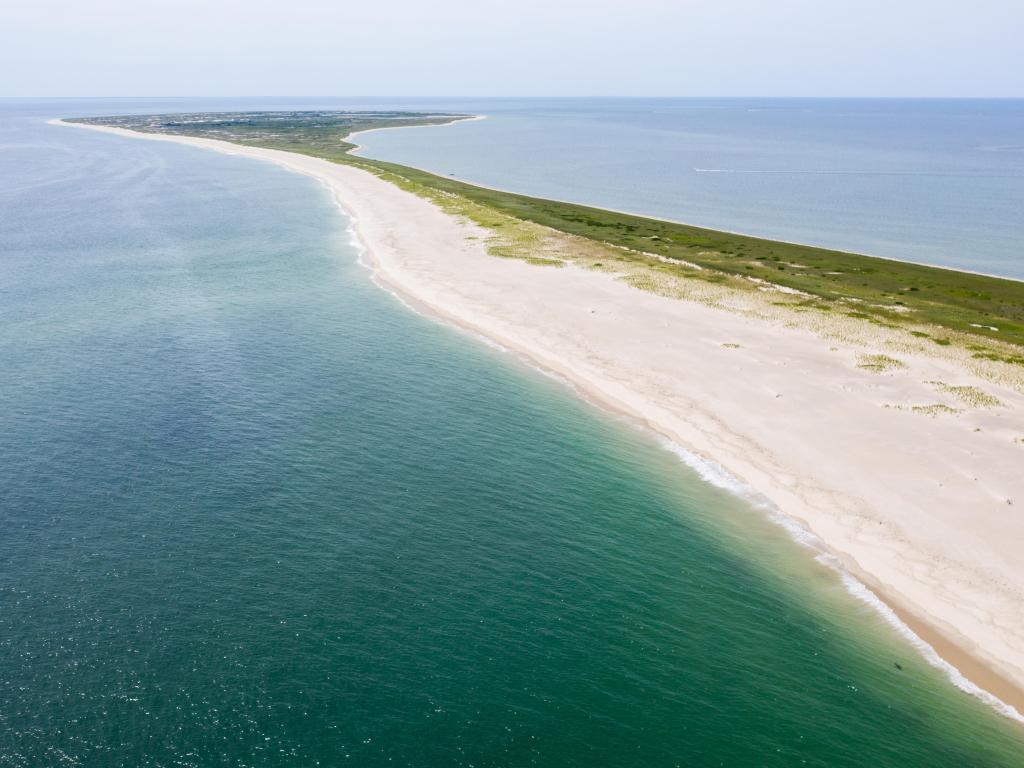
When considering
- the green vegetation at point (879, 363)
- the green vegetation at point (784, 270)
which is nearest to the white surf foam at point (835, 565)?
the green vegetation at point (879, 363)

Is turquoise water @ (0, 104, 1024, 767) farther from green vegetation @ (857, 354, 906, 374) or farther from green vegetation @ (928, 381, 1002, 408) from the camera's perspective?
green vegetation @ (928, 381, 1002, 408)

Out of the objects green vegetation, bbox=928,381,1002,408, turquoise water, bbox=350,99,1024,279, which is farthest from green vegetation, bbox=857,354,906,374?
turquoise water, bbox=350,99,1024,279

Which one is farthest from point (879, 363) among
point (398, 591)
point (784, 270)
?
point (398, 591)

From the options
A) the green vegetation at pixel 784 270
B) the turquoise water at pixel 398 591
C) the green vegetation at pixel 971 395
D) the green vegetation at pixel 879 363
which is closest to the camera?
the turquoise water at pixel 398 591

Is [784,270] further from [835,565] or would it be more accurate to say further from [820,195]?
[820,195]

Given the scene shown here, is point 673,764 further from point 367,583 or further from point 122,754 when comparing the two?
point 122,754

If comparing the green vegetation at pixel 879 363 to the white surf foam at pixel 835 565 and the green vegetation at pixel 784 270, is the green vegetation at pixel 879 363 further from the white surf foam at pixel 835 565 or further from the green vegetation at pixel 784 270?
the white surf foam at pixel 835 565

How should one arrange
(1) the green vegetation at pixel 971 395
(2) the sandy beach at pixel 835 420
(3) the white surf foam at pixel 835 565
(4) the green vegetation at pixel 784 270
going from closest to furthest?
(3) the white surf foam at pixel 835 565 → (2) the sandy beach at pixel 835 420 → (1) the green vegetation at pixel 971 395 → (4) the green vegetation at pixel 784 270
